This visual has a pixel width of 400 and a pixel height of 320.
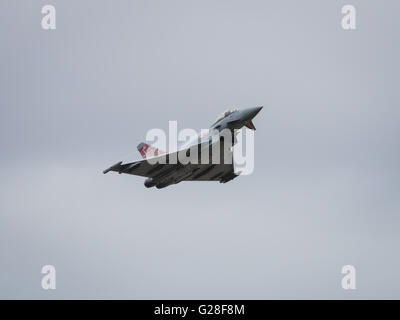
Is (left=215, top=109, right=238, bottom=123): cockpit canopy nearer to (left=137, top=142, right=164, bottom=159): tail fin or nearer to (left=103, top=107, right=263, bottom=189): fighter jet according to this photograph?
(left=103, top=107, right=263, bottom=189): fighter jet

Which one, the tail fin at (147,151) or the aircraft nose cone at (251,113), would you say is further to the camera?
the tail fin at (147,151)

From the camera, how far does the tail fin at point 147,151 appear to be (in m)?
70.0

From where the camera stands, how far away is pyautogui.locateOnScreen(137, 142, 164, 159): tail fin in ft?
230

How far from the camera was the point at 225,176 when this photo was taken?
71375mm

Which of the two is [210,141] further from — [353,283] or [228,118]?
[353,283]

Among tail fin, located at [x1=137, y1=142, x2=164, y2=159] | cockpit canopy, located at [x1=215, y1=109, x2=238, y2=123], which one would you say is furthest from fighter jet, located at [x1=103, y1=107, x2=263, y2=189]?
tail fin, located at [x1=137, y1=142, x2=164, y2=159]

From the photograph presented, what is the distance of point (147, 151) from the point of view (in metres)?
70.8

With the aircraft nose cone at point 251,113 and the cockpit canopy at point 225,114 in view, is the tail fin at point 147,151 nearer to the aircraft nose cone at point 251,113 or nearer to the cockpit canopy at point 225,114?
the cockpit canopy at point 225,114

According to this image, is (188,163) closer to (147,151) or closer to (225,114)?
(225,114)

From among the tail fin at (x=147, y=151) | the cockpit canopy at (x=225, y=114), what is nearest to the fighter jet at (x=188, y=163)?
the cockpit canopy at (x=225, y=114)

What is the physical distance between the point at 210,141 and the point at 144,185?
6.32m

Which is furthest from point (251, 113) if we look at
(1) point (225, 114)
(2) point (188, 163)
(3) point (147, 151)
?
(3) point (147, 151)

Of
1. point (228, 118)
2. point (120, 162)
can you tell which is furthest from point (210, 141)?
point (120, 162)

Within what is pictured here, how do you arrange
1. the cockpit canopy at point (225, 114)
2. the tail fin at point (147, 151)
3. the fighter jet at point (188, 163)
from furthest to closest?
the tail fin at point (147, 151) < the cockpit canopy at point (225, 114) < the fighter jet at point (188, 163)
